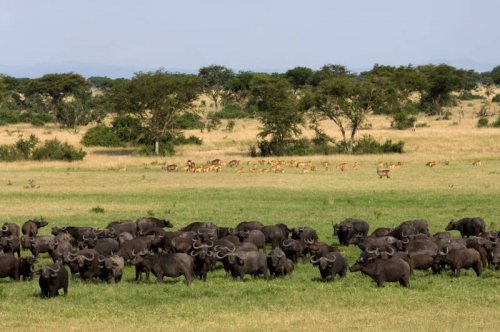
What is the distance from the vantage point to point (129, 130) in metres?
74.1

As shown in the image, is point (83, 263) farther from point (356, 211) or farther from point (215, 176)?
point (215, 176)

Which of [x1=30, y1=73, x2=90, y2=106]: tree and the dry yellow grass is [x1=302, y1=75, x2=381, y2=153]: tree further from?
[x1=30, y1=73, x2=90, y2=106]: tree

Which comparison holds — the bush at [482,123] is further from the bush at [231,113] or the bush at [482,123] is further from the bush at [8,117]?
the bush at [8,117]

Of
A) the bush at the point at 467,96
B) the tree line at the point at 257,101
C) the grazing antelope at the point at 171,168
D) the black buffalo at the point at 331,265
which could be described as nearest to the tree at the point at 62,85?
the tree line at the point at 257,101

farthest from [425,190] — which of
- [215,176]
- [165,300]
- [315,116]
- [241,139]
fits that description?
[241,139]

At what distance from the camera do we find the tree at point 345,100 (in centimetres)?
6781

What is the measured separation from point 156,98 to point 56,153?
38.1 ft

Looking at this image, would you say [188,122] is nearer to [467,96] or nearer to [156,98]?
[156,98]

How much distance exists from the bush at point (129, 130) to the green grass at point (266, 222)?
2039 cm

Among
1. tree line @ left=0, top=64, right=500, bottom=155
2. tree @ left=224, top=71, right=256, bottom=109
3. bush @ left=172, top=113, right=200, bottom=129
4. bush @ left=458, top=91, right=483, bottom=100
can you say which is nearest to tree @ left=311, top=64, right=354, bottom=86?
tree line @ left=0, top=64, right=500, bottom=155

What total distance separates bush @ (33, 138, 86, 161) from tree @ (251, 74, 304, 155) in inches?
579

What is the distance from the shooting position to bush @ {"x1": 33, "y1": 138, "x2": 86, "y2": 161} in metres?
60.4

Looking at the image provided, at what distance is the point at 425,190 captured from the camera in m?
39.1

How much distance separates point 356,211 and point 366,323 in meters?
17.9
